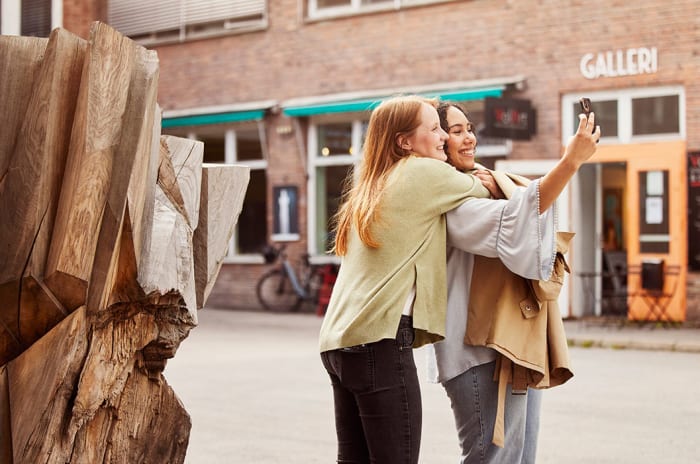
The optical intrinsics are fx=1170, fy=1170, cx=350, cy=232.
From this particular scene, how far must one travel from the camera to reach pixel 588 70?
17.2m

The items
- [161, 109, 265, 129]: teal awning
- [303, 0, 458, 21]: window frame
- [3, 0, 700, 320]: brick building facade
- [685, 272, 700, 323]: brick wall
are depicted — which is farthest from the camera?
[161, 109, 265, 129]: teal awning

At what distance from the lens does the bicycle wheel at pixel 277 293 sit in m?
20.7

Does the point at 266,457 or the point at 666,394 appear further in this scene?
the point at 666,394

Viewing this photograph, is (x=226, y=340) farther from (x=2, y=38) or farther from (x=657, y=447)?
(x=2, y=38)

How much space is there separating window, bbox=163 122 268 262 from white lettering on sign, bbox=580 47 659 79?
6.58 m

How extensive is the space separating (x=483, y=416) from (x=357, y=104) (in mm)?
16189

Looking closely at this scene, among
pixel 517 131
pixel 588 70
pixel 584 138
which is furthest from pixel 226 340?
pixel 584 138

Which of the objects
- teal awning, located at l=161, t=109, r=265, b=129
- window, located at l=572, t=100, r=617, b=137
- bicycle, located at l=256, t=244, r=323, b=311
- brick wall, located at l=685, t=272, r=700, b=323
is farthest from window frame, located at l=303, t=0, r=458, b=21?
brick wall, located at l=685, t=272, r=700, b=323

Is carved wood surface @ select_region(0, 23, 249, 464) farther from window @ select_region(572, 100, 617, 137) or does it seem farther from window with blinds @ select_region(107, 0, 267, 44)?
window with blinds @ select_region(107, 0, 267, 44)

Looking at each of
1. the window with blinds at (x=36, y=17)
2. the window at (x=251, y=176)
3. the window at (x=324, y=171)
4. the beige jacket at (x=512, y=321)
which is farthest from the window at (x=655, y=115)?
the beige jacket at (x=512, y=321)

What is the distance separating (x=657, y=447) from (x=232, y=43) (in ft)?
51.9

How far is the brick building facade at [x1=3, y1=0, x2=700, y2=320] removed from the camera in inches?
653

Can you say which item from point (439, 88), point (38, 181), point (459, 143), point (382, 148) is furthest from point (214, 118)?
point (38, 181)

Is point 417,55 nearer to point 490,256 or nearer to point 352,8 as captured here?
point 352,8
